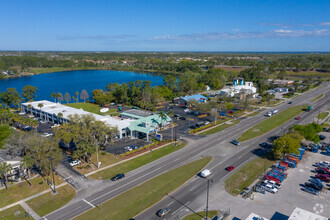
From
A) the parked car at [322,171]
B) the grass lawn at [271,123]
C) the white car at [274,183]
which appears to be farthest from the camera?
the grass lawn at [271,123]

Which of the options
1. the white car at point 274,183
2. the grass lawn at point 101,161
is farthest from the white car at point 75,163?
the white car at point 274,183

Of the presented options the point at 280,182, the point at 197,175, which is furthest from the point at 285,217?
the point at 197,175

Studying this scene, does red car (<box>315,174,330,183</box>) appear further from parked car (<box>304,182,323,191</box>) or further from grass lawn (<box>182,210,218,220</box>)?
grass lawn (<box>182,210,218,220</box>)

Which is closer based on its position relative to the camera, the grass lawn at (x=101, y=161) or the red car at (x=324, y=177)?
the red car at (x=324, y=177)

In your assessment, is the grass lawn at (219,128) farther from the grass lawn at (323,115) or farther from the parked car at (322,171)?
the grass lawn at (323,115)

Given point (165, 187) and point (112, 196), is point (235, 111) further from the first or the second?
point (112, 196)

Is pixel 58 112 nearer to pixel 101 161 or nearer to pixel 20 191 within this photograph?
pixel 101 161
